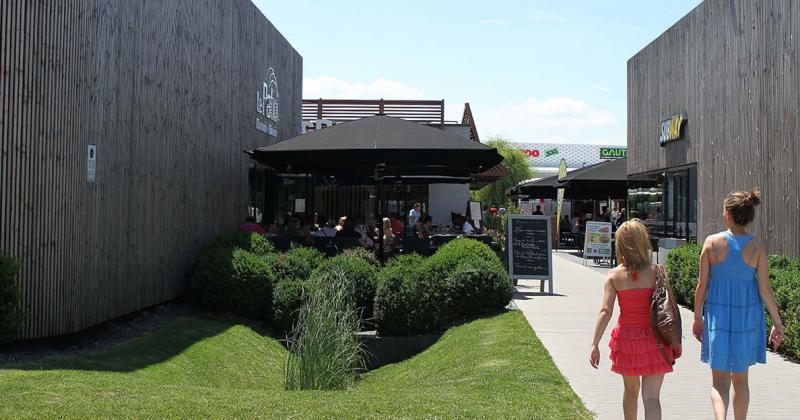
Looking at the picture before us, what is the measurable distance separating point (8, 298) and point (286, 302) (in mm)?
3742

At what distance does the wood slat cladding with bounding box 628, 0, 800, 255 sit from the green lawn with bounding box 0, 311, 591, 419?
376 cm

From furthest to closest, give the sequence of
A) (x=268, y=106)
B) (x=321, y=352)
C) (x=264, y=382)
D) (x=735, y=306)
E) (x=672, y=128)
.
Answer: (x=268, y=106)
(x=672, y=128)
(x=264, y=382)
(x=321, y=352)
(x=735, y=306)

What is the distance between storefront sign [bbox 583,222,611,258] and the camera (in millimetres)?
21094

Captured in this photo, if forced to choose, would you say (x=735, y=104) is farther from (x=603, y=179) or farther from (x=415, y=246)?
(x=603, y=179)

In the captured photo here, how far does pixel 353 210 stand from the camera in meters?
25.9

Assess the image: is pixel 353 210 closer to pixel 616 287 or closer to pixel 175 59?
pixel 175 59

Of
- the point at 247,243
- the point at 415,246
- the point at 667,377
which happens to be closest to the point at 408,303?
the point at 415,246

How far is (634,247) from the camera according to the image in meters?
5.24

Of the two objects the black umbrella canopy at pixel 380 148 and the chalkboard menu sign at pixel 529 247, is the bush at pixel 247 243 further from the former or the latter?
the chalkboard menu sign at pixel 529 247

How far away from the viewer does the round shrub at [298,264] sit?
1130 centimetres

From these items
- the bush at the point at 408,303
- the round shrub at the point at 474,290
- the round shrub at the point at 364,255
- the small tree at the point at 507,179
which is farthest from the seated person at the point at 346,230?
the small tree at the point at 507,179

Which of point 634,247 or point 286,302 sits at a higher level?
point 634,247

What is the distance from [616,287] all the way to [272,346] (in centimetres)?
629

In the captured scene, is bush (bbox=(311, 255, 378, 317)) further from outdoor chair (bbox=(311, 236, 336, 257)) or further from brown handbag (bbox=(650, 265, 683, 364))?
brown handbag (bbox=(650, 265, 683, 364))
